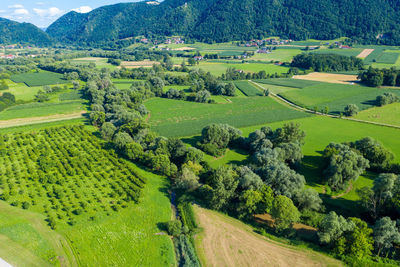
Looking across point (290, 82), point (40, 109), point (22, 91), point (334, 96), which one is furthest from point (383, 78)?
point (22, 91)

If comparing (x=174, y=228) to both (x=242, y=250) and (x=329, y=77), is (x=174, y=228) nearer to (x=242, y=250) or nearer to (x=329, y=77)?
(x=242, y=250)

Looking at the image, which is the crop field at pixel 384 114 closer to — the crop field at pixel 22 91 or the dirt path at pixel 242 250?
the dirt path at pixel 242 250

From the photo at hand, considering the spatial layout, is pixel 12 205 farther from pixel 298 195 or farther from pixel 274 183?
pixel 298 195

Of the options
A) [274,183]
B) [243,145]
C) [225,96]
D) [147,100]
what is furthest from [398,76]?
[147,100]

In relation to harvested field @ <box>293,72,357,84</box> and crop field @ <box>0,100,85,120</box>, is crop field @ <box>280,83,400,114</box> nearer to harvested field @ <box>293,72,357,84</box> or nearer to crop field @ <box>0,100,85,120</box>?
harvested field @ <box>293,72,357,84</box>

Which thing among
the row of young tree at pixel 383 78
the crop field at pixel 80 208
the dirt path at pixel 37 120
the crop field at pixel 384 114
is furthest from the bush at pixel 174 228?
the row of young tree at pixel 383 78

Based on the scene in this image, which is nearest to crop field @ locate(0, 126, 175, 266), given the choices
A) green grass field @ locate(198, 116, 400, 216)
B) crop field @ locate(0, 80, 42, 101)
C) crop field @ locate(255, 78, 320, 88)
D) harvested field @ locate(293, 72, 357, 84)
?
green grass field @ locate(198, 116, 400, 216)
